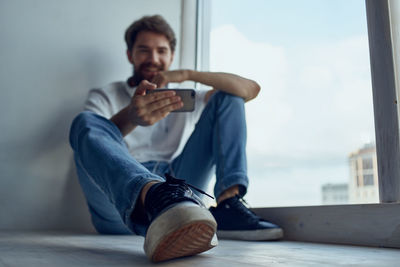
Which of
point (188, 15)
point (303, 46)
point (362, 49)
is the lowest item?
point (362, 49)

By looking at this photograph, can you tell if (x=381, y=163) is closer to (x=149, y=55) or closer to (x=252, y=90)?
(x=252, y=90)

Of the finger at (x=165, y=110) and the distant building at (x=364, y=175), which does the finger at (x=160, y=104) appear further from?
the distant building at (x=364, y=175)

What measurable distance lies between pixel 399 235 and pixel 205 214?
1.73ft

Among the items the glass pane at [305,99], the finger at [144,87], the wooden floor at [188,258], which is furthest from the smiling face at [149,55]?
the wooden floor at [188,258]

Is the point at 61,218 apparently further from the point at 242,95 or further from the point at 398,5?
the point at 398,5

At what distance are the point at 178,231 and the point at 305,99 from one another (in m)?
1.10

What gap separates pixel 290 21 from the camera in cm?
162

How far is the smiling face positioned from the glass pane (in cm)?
34

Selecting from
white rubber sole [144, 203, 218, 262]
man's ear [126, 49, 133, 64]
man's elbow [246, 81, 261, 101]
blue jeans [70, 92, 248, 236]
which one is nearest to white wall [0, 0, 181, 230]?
man's ear [126, 49, 133, 64]

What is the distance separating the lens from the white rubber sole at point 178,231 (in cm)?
61

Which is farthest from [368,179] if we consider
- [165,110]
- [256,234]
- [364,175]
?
[165,110]

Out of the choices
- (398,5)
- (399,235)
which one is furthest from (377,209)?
(398,5)

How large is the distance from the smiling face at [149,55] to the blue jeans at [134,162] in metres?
0.42

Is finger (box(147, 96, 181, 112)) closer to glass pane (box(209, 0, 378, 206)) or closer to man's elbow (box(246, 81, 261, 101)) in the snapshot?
man's elbow (box(246, 81, 261, 101))
